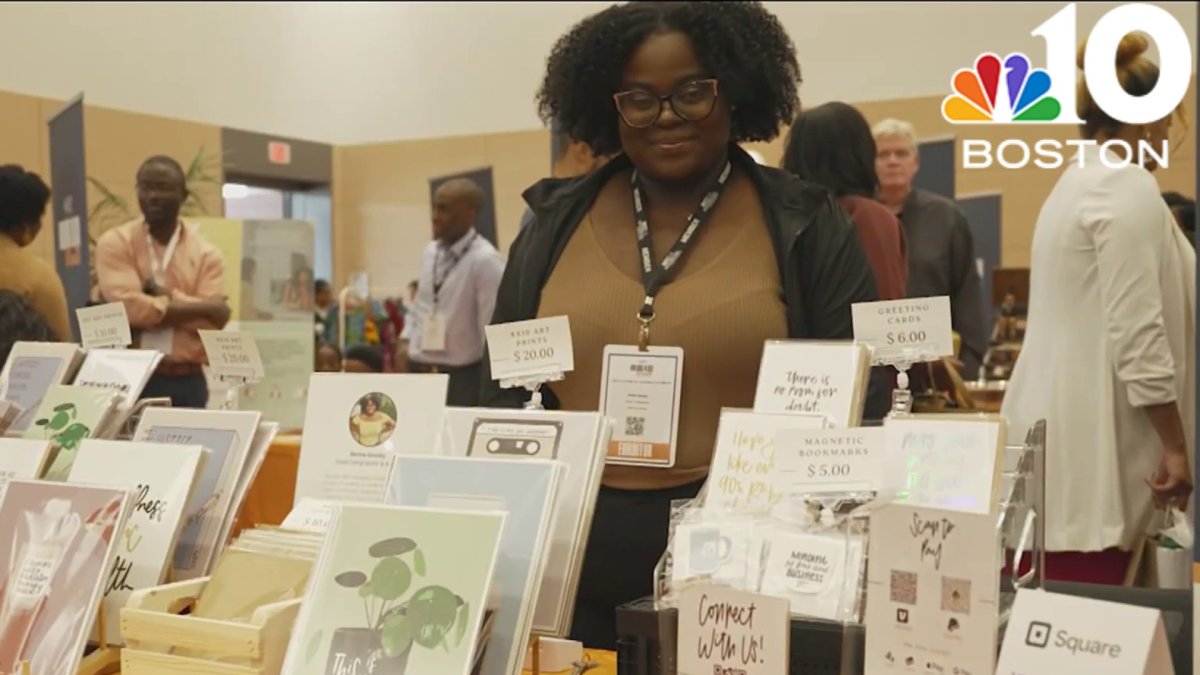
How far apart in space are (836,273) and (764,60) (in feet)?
1.38

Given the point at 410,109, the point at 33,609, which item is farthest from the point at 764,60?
the point at 410,109

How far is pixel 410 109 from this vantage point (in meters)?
9.87

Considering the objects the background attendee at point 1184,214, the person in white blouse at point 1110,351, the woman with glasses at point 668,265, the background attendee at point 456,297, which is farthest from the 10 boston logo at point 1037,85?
the woman with glasses at point 668,265

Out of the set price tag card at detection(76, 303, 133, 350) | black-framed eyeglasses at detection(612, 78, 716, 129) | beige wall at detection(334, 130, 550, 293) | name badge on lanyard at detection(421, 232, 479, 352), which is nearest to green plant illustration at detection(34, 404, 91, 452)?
price tag card at detection(76, 303, 133, 350)

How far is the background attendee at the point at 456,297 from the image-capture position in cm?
540

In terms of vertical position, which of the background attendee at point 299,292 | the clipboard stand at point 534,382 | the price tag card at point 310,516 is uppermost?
the background attendee at point 299,292

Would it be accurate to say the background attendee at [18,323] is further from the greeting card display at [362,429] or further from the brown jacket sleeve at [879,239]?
the brown jacket sleeve at [879,239]

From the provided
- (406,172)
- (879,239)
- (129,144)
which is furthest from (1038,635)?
(406,172)

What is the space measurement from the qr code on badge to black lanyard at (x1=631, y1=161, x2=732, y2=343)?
0.11 m

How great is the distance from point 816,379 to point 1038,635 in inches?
17.3

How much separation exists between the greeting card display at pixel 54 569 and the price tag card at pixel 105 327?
2.19 feet

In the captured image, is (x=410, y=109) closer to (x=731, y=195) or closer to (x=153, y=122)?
(x=153, y=122)

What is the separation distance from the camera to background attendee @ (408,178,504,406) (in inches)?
213

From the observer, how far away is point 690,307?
1.92 metres
